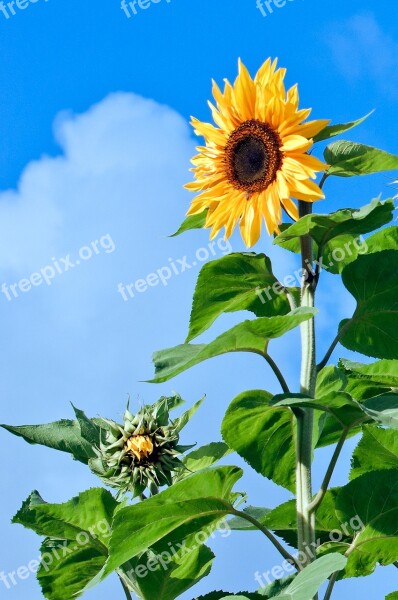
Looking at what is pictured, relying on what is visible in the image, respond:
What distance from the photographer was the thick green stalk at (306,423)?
9.48 ft

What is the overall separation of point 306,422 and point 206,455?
0.64 m

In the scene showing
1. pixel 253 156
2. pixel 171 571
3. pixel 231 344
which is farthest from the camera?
pixel 171 571

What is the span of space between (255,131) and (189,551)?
1.45 metres

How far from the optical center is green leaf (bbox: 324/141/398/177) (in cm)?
297

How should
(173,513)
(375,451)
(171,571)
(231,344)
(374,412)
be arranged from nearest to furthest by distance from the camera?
1. (374,412)
2. (173,513)
3. (231,344)
4. (171,571)
5. (375,451)

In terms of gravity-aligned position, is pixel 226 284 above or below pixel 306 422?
above

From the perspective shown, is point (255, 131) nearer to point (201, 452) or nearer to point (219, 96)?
point (219, 96)

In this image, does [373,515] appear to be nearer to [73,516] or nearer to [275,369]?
[275,369]

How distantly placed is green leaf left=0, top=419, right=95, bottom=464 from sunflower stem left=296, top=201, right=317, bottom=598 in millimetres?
843

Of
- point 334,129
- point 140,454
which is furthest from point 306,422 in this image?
point 334,129

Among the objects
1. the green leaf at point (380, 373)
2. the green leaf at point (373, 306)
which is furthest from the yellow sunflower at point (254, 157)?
the green leaf at point (380, 373)

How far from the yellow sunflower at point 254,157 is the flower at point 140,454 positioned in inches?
27.9

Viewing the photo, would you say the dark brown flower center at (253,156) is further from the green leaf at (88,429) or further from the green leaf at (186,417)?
the green leaf at (88,429)

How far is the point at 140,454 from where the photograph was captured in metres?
3.21
